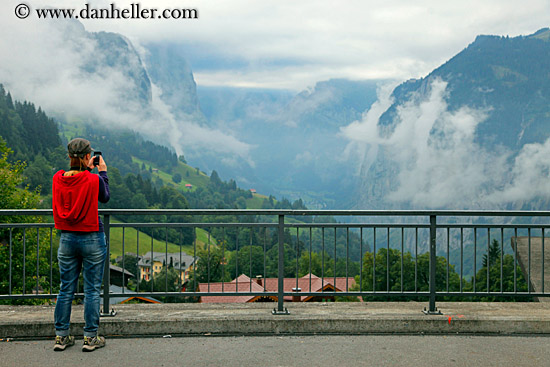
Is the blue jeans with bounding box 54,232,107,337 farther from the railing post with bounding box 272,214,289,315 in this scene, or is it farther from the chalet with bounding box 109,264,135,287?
the railing post with bounding box 272,214,289,315

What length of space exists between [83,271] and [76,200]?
73 cm

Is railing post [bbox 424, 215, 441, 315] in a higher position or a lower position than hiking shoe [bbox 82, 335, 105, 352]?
higher

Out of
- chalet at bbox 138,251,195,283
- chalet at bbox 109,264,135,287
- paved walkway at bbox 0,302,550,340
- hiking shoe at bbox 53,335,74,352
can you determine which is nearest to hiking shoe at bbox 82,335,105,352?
hiking shoe at bbox 53,335,74,352

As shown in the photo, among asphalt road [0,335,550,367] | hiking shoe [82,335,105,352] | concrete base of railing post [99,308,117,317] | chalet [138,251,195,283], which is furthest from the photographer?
chalet [138,251,195,283]

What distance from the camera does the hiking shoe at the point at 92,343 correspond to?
5.61 meters

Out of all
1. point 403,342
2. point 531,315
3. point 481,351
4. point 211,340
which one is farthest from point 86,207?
point 531,315

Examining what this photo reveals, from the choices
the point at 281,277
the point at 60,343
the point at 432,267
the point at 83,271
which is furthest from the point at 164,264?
the point at 432,267

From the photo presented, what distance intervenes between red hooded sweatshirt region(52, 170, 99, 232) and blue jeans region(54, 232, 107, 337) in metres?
0.13

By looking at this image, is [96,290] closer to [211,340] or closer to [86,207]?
[86,207]

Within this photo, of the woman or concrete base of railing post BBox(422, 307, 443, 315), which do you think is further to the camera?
concrete base of railing post BBox(422, 307, 443, 315)

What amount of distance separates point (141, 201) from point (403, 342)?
14419 centimetres

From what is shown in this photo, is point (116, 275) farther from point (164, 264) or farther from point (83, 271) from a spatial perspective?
point (83, 271)

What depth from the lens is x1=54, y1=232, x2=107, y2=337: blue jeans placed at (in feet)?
18.0

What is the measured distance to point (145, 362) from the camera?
5.32 m
